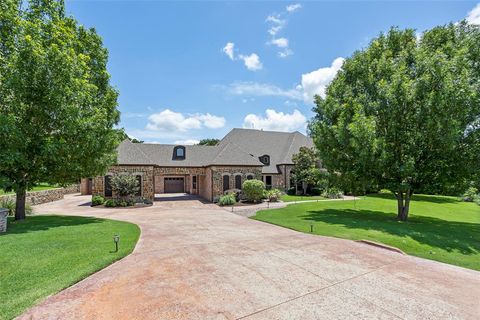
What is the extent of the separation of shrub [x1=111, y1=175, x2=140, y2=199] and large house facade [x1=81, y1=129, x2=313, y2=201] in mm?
1630

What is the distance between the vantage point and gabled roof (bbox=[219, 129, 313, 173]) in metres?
33.8

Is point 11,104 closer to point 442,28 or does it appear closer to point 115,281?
point 115,281

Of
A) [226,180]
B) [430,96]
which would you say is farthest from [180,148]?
[430,96]

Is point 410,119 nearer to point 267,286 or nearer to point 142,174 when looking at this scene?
point 267,286

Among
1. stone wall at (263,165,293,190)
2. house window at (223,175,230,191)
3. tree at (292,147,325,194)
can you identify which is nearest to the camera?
house window at (223,175,230,191)

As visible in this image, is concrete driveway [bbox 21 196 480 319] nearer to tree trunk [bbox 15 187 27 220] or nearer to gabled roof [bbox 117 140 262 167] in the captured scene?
tree trunk [bbox 15 187 27 220]

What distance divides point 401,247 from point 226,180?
18.3 metres

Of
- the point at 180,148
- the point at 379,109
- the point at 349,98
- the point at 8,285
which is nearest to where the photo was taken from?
the point at 8,285

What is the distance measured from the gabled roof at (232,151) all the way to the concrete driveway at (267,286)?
17798 millimetres

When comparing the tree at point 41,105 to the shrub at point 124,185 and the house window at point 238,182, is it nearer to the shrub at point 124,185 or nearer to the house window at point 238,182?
the shrub at point 124,185

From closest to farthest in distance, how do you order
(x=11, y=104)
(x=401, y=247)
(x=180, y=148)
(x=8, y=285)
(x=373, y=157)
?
(x=8, y=285) < (x=401, y=247) < (x=11, y=104) < (x=373, y=157) < (x=180, y=148)

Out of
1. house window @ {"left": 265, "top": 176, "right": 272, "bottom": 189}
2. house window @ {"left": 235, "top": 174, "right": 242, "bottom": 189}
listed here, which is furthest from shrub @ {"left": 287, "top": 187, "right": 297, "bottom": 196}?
house window @ {"left": 235, "top": 174, "right": 242, "bottom": 189}

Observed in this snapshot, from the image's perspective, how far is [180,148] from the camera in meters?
29.5

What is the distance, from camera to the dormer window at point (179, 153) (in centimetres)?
2894
